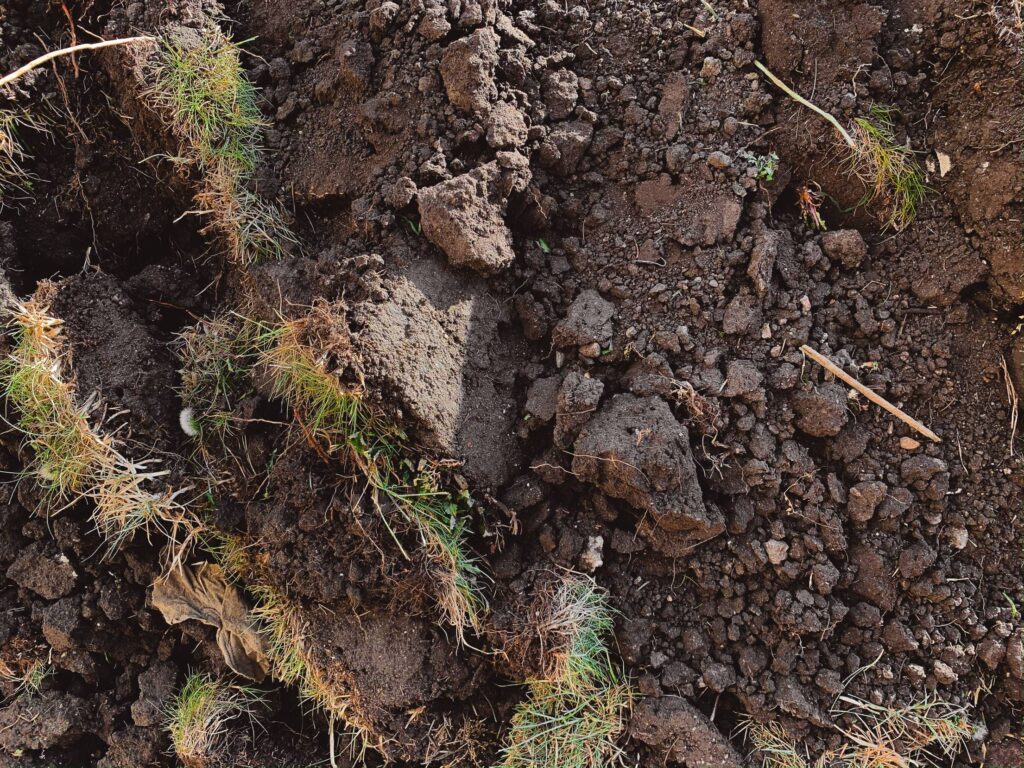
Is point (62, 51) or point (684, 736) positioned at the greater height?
point (62, 51)

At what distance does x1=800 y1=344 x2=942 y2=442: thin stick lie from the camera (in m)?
2.00

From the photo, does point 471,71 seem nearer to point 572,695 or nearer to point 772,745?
point 572,695

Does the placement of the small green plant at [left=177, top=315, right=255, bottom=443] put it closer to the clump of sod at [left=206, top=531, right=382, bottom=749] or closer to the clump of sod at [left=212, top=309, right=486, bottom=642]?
the clump of sod at [left=212, top=309, right=486, bottom=642]

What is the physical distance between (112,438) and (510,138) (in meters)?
1.45

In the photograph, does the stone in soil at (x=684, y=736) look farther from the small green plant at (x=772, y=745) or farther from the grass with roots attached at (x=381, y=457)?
the grass with roots attached at (x=381, y=457)

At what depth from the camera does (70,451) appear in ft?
6.88

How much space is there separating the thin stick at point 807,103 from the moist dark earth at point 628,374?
4 centimetres

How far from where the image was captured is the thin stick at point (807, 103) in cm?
202

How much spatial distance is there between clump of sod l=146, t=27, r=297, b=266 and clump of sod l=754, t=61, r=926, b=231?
156 cm

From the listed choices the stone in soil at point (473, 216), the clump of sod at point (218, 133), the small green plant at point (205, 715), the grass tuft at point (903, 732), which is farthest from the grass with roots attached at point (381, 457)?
the grass tuft at point (903, 732)

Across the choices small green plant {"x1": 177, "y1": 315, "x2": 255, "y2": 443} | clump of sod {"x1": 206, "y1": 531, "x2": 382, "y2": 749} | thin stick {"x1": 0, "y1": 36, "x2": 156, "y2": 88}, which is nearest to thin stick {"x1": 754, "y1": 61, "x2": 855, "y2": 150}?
small green plant {"x1": 177, "y1": 315, "x2": 255, "y2": 443}

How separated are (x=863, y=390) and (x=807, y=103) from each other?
2.72ft

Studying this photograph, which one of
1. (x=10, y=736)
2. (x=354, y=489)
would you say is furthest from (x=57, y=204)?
(x=10, y=736)

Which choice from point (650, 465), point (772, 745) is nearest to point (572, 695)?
point (772, 745)
